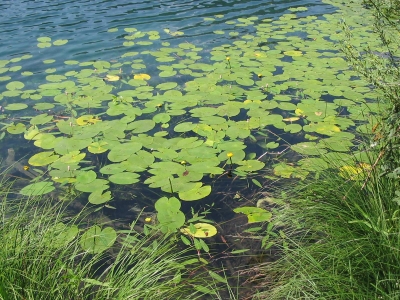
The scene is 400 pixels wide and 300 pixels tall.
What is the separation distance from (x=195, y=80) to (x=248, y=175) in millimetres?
1727

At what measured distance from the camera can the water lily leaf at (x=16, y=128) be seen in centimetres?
377

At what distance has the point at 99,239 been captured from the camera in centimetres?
250

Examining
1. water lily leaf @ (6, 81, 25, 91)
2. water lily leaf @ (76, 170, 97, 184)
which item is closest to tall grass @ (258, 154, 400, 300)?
water lily leaf @ (76, 170, 97, 184)

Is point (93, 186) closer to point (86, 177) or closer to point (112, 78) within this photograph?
point (86, 177)

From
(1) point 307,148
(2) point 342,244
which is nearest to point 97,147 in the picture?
(1) point 307,148

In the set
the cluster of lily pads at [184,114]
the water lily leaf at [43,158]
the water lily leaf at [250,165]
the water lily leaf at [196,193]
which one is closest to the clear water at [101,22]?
the cluster of lily pads at [184,114]

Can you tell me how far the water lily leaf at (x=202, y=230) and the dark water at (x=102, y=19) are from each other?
333 cm

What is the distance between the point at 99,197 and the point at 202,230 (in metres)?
0.75

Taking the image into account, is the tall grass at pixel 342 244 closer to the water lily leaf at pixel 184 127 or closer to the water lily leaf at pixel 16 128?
the water lily leaf at pixel 184 127

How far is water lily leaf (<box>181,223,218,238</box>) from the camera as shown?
8.71 feet

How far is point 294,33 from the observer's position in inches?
239

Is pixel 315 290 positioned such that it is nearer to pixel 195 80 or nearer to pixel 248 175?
pixel 248 175

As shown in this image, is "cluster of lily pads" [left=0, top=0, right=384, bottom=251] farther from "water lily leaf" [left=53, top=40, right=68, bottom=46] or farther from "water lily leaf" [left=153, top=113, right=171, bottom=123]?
"water lily leaf" [left=53, top=40, right=68, bottom=46]

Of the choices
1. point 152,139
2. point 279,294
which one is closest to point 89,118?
point 152,139
